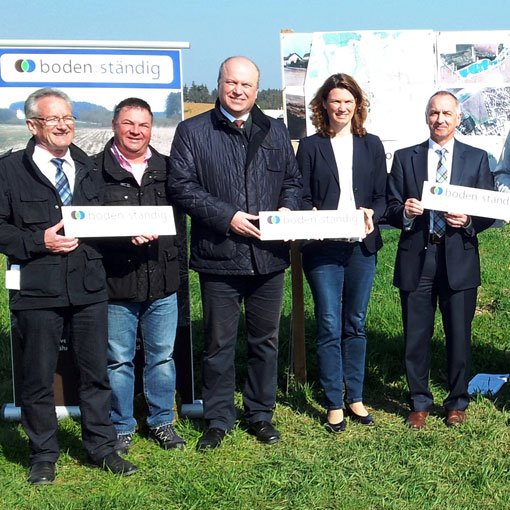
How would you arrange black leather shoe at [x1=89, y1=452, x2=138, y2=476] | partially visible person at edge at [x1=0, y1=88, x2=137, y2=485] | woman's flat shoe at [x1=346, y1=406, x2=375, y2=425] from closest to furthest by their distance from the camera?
partially visible person at edge at [x1=0, y1=88, x2=137, y2=485] < black leather shoe at [x1=89, y1=452, x2=138, y2=476] < woman's flat shoe at [x1=346, y1=406, x2=375, y2=425]

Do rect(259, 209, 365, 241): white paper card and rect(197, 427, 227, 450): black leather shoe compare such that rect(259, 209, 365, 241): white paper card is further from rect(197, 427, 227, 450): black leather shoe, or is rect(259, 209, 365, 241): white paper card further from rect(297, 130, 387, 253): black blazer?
rect(197, 427, 227, 450): black leather shoe

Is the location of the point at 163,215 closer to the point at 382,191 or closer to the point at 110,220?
the point at 110,220

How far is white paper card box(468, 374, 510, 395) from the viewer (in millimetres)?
5402

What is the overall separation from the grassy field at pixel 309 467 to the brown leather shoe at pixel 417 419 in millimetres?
56

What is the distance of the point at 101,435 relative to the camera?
425cm

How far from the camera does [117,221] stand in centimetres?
407

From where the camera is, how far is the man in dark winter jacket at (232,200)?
13.9ft

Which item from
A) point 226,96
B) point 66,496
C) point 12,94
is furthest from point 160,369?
point 12,94

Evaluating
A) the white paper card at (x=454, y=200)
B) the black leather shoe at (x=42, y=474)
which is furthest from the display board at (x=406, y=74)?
the black leather shoe at (x=42, y=474)

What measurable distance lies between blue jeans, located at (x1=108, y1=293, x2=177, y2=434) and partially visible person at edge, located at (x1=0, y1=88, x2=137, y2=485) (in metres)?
0.19

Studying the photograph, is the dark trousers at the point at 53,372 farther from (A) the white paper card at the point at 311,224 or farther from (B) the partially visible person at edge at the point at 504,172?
(B) the partially visible person at edge at the point at 504,172

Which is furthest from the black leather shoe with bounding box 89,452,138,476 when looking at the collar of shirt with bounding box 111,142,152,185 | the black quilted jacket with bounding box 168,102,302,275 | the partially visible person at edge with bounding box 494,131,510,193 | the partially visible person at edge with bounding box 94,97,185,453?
the partially visible person at edge with bounding box 494,131,510,193

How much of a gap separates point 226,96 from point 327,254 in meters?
1.22

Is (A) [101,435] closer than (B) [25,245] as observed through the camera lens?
No
